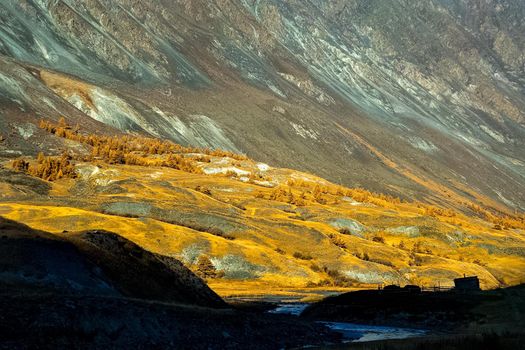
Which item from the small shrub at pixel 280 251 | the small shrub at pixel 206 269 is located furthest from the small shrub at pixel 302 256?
the small shrub at pixel 206 269

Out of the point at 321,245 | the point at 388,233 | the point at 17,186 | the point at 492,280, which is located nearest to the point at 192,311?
the point at 321,245

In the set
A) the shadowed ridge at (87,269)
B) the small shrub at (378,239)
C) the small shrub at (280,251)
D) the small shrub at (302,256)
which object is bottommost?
the shadowed ridge at (87,269)

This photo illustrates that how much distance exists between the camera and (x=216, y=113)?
19375cm

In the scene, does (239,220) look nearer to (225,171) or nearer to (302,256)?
(302,256)

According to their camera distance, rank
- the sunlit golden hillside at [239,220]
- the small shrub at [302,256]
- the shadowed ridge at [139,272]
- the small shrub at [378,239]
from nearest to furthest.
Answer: the shadowed ridge at [139,272], the sunlit golden hillside at [239,220], the small shrub at [302,256], the small shrub at [378,239]

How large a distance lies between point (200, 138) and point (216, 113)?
71.3ft

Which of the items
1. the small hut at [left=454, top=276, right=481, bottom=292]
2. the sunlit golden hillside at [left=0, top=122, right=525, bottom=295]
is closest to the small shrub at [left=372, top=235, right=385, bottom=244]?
the sunlit golden hillside at [left=0, top=122, right=525, bottom=295]

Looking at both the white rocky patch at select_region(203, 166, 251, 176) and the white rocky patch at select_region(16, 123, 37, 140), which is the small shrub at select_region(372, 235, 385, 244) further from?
the white rocky patch at select_region(16, 123, 37, 140)

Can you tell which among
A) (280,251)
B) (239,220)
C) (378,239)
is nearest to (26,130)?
(239,220)

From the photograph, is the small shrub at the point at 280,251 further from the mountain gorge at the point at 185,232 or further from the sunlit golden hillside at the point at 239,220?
the sunlit golden hillside at the point at 239,220

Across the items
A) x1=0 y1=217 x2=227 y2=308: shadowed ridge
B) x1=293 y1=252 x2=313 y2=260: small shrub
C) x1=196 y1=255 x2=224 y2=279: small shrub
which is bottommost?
x1=0 y1=217 x2=227 y2=308: shadowed ridge

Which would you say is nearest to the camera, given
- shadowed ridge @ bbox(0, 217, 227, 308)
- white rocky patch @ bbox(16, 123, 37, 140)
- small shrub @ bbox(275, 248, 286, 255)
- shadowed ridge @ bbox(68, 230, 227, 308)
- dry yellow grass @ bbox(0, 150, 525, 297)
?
shadowed ridge @ bbox(0, 217, 227, 308)

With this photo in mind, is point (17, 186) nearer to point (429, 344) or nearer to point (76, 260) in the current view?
point (76, 260)

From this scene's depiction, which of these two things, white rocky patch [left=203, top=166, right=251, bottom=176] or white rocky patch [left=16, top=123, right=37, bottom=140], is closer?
white rocky patch [left=16, top=123, right=37, bottom=140]
